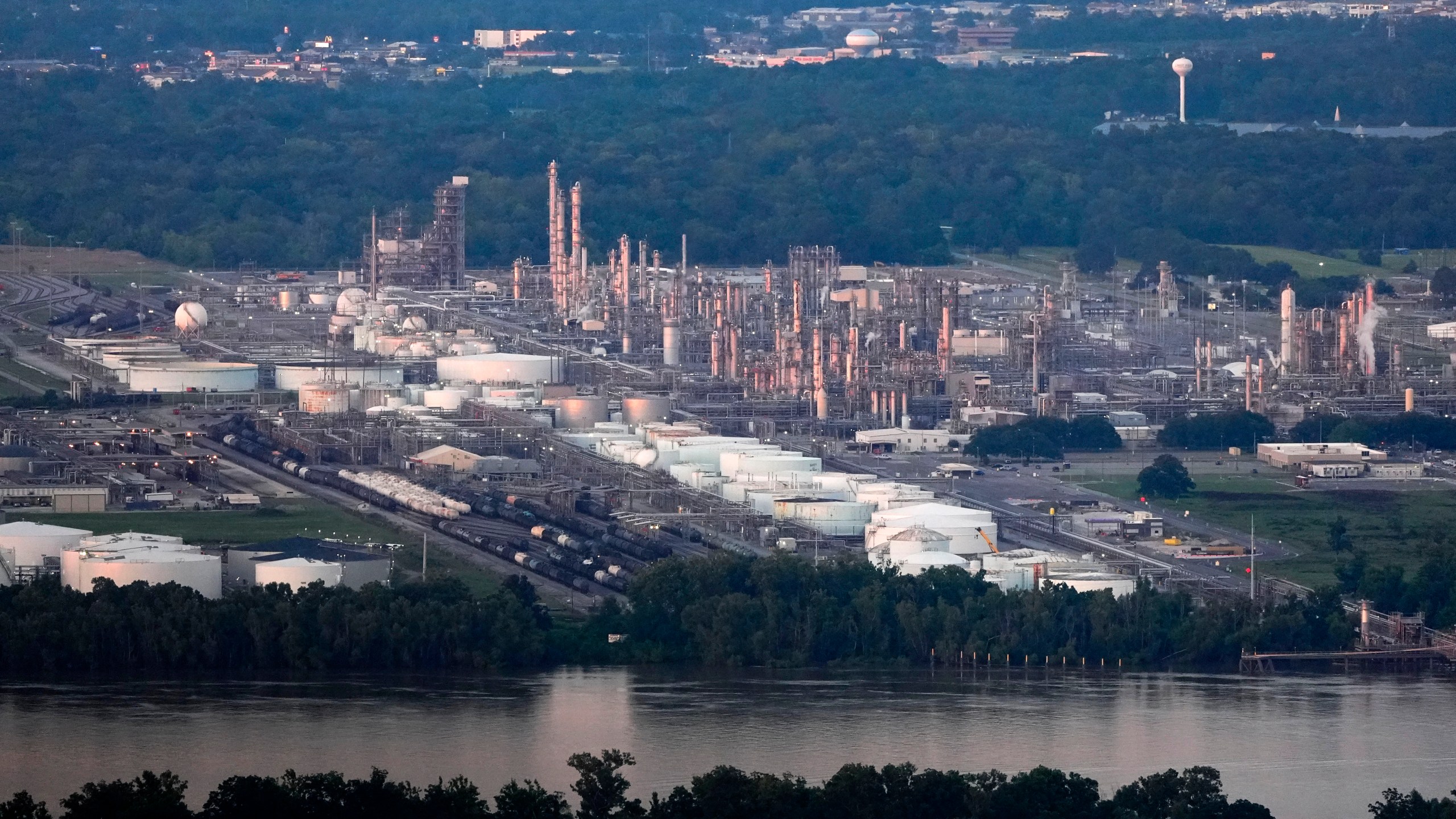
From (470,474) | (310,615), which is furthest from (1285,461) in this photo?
(310,615)

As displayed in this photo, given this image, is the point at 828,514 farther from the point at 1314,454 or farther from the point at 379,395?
the point at 379,395

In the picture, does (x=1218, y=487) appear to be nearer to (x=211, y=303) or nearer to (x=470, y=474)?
(x=470, y=474)

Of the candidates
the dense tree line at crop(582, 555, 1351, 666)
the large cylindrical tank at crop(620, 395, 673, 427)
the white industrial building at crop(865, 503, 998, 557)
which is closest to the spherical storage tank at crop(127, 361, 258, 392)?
the large cylindrical tank at crop(620, 395, 673, 427)

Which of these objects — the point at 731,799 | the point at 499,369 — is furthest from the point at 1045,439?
the point at 731,799

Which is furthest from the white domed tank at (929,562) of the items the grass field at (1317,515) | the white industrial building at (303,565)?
the white industrial building at (303,565)

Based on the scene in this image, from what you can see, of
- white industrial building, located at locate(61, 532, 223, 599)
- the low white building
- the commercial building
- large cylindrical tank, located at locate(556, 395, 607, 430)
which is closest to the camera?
white industrial building, located at locate(61, 532, 223, 599)

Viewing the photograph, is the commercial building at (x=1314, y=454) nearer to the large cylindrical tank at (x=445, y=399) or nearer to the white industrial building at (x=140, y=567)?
the large cylindrical tank at (x=445, y=399)

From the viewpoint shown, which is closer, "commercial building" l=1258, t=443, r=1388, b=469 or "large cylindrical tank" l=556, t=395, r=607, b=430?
"commercial building" l=1258, t=443, r=1388, b=469

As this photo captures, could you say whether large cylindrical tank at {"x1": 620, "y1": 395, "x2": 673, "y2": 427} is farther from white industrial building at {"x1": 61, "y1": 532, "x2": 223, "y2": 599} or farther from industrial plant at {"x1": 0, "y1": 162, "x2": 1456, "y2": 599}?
white industrial building at {"x1": 61, "y1": 532, "x2": 223, "y2": 599}
